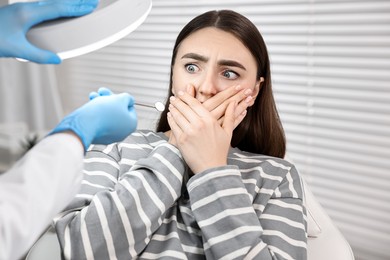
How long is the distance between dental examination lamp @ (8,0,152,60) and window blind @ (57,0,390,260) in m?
0.89

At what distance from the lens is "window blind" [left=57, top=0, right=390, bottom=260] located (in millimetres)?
1743

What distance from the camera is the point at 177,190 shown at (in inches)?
42.7

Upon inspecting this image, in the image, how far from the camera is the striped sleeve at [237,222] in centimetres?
100

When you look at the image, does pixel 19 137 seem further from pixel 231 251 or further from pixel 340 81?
pixel 231 251

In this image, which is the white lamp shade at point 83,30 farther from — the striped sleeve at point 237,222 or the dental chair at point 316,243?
the dental chair at point 316,243

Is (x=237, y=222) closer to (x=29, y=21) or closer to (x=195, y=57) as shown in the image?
(x=195, y=57)

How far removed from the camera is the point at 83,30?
2.56 feet

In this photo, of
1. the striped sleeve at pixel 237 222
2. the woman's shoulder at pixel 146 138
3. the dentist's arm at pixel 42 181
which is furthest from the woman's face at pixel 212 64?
the dentist's arm at pixel 42 181

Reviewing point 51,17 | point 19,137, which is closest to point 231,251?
point 51,17

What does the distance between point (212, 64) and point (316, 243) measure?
601mm

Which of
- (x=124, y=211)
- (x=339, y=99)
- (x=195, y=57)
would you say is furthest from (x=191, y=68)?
(x=339, y=99)

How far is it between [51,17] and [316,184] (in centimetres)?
146

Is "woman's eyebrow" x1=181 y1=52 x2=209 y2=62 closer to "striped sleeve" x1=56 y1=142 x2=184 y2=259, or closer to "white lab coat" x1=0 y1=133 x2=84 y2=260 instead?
"striped sleeve" x1=56 y1=142 x2=184 y2=259

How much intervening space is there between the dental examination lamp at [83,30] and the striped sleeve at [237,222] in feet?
1.34
